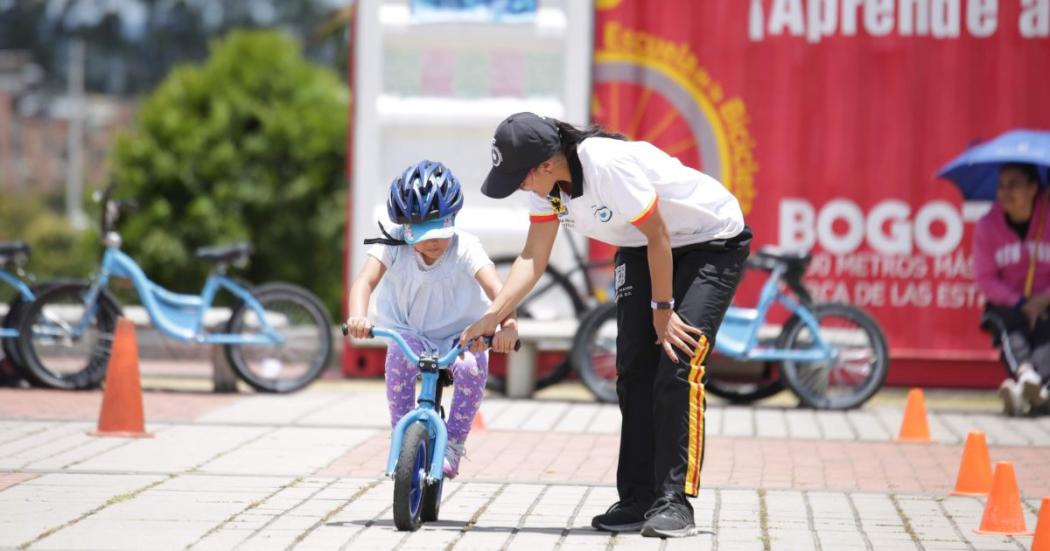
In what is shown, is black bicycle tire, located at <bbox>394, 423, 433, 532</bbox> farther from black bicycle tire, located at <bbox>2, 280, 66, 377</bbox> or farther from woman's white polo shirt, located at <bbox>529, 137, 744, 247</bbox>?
black bicycle tire, located at <bbox>2, 280, 66, 377</bbox>

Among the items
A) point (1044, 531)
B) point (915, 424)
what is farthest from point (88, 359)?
point (1044, 531)

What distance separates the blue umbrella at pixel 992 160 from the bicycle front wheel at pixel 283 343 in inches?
166

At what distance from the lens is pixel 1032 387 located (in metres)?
10.7

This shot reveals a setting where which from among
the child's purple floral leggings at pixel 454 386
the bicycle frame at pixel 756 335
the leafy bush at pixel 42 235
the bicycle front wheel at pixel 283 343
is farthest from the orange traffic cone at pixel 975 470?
the leafy bush at pixel 42 235

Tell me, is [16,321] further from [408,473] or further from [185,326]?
[408,473]

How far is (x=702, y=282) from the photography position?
6.23 meters

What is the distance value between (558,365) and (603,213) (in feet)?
19.0

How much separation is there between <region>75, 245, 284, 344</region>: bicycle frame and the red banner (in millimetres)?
2700

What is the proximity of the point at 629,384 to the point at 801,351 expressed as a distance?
5013mm

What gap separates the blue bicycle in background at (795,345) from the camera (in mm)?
11078

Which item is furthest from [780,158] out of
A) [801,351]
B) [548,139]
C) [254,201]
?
→ [254,201]

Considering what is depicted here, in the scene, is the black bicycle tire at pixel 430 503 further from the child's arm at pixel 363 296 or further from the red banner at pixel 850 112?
the red banner at pixel 850 112

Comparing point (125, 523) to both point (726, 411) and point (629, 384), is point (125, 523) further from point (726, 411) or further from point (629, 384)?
point (726, 411)

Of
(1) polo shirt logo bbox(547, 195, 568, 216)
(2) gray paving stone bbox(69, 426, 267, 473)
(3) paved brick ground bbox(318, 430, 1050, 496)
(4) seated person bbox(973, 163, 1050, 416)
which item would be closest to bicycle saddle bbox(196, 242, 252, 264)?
(2) gray paving stone bbox(69, 426, 267, 473)
